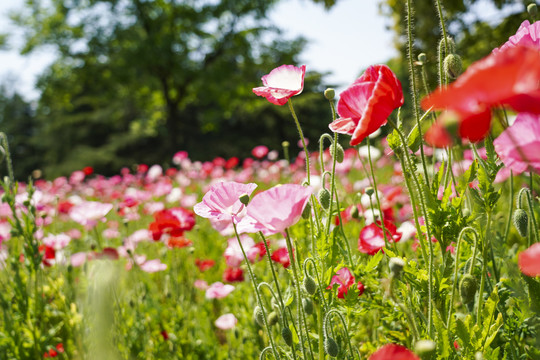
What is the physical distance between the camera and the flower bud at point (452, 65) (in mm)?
808

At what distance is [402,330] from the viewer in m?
1.09

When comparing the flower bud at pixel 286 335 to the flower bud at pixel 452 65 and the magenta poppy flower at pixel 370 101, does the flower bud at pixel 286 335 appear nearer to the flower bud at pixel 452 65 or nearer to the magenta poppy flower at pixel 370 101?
the magenta poppy flower at pixel 370 101

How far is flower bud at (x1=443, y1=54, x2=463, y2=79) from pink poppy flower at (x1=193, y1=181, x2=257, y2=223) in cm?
43

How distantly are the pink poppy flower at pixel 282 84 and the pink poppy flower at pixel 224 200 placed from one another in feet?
0.61

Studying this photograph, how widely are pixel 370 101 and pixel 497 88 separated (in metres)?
0.24

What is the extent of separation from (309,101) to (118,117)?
7.51 meters

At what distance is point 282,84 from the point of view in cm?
94

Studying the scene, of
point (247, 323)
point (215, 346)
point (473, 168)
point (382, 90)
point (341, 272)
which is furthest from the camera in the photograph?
point (215, 346)

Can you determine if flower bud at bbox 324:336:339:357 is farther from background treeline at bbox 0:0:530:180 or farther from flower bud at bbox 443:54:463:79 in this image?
background treeline at bbox 0:0:530:180

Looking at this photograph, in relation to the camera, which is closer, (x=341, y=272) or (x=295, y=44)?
(x=341, y=272)

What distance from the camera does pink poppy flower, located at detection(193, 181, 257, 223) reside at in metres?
0.85

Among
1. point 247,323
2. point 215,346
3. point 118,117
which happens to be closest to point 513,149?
point 247,323

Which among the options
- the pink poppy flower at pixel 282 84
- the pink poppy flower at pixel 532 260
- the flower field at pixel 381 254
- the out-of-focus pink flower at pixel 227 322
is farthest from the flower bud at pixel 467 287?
the out-of-focus pink flower at pixel 227 322

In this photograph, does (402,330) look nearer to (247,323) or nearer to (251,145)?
(247,323)
